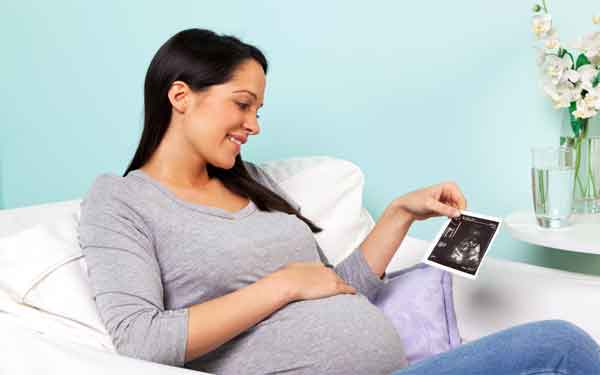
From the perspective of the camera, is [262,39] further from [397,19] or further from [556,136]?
[556,136]

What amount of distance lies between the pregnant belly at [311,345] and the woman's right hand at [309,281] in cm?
2

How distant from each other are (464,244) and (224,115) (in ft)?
1.79

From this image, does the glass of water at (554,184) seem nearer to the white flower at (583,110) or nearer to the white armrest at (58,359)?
the white flower at (583,110)

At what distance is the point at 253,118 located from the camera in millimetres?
1564

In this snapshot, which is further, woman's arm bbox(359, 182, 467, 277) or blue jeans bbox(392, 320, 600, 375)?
woman's arm bbox(359, 182, 467, 277)

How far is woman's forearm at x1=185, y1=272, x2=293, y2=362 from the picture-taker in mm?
1253

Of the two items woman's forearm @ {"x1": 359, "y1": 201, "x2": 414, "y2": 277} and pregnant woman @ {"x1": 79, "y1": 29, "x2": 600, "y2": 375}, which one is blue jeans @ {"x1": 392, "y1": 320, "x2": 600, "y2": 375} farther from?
woman's forearm @ {"x1": 359, "y1": 201, "x2": 414, "y2": 277}

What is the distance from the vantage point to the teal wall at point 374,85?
6.59 feet

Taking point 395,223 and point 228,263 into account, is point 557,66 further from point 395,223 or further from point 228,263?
point 228,263

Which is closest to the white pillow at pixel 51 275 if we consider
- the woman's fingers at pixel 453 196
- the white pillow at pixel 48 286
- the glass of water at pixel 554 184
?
the white pillow at pixel 48 286

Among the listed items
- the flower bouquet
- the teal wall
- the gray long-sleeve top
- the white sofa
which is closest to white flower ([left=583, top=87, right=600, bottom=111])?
the flower bouquet

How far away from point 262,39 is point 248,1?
13 centimetres

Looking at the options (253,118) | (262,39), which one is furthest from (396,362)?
(262,39)

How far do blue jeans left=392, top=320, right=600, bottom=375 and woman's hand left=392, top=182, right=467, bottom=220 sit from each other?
0.49m
